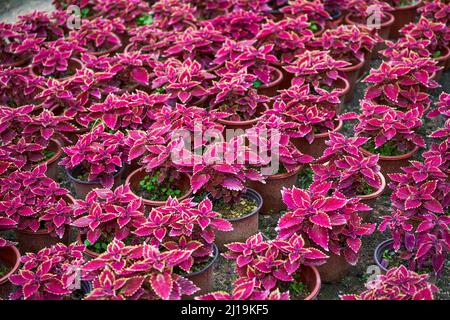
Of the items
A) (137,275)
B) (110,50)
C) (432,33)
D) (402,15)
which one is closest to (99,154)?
(137,275)

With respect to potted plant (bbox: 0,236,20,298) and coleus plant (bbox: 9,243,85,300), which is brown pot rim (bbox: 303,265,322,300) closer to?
coleus plant (bbox: 9,243,85,300)

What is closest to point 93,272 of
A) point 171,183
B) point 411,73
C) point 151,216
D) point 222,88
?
point 151,216

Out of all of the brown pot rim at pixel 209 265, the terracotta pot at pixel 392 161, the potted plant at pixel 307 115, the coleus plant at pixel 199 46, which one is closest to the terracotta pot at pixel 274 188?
the potted plant at pixel 307 115

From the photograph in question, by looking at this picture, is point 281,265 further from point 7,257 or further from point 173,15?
point 173,15

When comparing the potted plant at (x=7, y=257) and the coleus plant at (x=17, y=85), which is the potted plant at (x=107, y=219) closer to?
the potted plant at (x=7, y=257)

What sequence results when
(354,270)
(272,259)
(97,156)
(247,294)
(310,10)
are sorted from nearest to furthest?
(247,294), (272,259), (354,270), (97,156), (310,10)

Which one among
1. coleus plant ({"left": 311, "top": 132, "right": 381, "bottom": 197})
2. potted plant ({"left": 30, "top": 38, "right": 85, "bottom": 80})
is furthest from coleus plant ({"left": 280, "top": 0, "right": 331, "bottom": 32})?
coleus plant ({"left": 311, "top": 132, "right": 381, "bottom": 197})

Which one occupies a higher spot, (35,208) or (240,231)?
(35,208)
